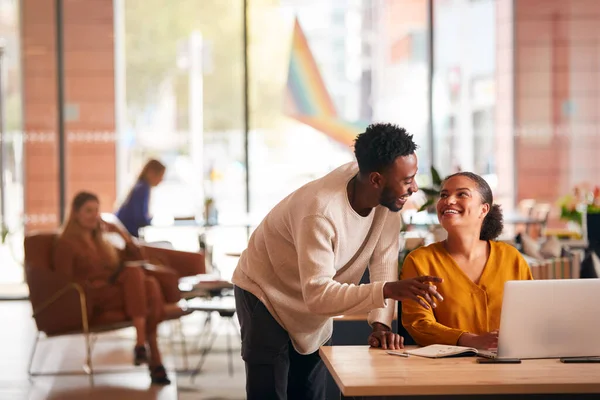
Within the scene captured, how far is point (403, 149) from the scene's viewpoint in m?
2.83

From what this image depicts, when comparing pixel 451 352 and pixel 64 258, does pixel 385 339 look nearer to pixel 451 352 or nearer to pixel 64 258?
pixel 451 352

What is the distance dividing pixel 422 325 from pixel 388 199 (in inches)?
17.6

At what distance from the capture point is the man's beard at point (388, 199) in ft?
9.26

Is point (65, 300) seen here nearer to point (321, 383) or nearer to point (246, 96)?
point (321, 383)

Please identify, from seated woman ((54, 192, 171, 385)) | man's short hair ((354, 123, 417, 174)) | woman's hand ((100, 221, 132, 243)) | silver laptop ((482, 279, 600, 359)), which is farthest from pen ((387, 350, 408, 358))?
woman's hand ((100, 221, 132, 243))

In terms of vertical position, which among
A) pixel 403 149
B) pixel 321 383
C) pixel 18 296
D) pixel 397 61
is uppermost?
pixel 397 61

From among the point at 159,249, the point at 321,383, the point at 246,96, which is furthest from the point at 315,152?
the point at 321,383

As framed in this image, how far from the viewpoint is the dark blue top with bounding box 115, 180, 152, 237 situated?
7902mm

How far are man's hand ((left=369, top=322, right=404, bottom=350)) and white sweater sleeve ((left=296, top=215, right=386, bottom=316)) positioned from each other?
0.73 ft

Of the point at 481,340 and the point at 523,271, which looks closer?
the point at 481,340

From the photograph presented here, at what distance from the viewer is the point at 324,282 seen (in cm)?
277

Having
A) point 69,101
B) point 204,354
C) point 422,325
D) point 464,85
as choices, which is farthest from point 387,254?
point 464,85

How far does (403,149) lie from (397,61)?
25.9 feet

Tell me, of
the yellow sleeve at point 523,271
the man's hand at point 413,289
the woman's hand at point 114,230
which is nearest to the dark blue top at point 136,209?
the woman's hand at point 114,230
